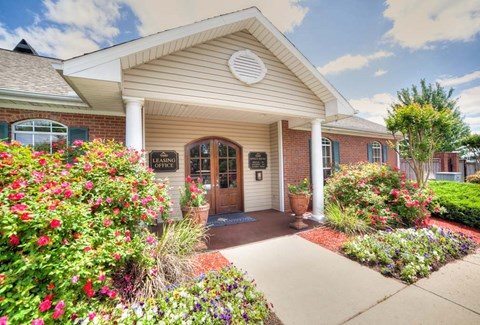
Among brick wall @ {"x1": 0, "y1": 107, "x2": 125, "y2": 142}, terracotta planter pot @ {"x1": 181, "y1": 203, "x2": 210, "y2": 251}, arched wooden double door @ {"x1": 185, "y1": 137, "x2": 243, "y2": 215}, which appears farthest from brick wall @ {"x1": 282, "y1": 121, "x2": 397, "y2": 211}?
brick wall @ {"x1": 0, "y1": 107, "x2": 125, "y2": 142}

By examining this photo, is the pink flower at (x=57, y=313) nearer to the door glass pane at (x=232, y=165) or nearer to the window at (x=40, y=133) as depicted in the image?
the window at (x=40, y=133)

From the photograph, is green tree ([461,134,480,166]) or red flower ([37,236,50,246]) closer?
red flower ([37,236,50,246])

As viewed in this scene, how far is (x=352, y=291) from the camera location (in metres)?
2.57

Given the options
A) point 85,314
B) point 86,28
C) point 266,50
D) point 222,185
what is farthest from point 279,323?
point 86,28

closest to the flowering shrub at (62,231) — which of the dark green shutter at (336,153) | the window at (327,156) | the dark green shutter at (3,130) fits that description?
the dark green shutter at (3,130)

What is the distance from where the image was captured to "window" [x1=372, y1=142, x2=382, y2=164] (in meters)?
9.66

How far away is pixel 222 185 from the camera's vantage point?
6.54 metres

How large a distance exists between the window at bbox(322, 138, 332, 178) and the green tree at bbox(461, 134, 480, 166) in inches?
380

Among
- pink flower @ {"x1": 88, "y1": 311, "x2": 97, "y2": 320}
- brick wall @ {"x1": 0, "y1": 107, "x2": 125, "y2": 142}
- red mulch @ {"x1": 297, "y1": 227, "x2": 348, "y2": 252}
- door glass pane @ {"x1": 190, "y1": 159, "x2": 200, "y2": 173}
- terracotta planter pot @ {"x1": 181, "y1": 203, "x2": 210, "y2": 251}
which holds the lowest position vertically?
red mulch @ {"x1": 297, "y1": 227, "x2": 348, "y2": 252}

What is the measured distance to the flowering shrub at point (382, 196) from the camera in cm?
460

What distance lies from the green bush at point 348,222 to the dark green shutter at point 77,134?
6.35 metres

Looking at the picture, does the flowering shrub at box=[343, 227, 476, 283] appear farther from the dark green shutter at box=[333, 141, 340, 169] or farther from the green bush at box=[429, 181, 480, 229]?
the dark green shutter at box=[333, 141, 340, 169]

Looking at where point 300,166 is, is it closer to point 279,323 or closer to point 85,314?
point 279,323

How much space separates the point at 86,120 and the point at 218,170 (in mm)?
3718
